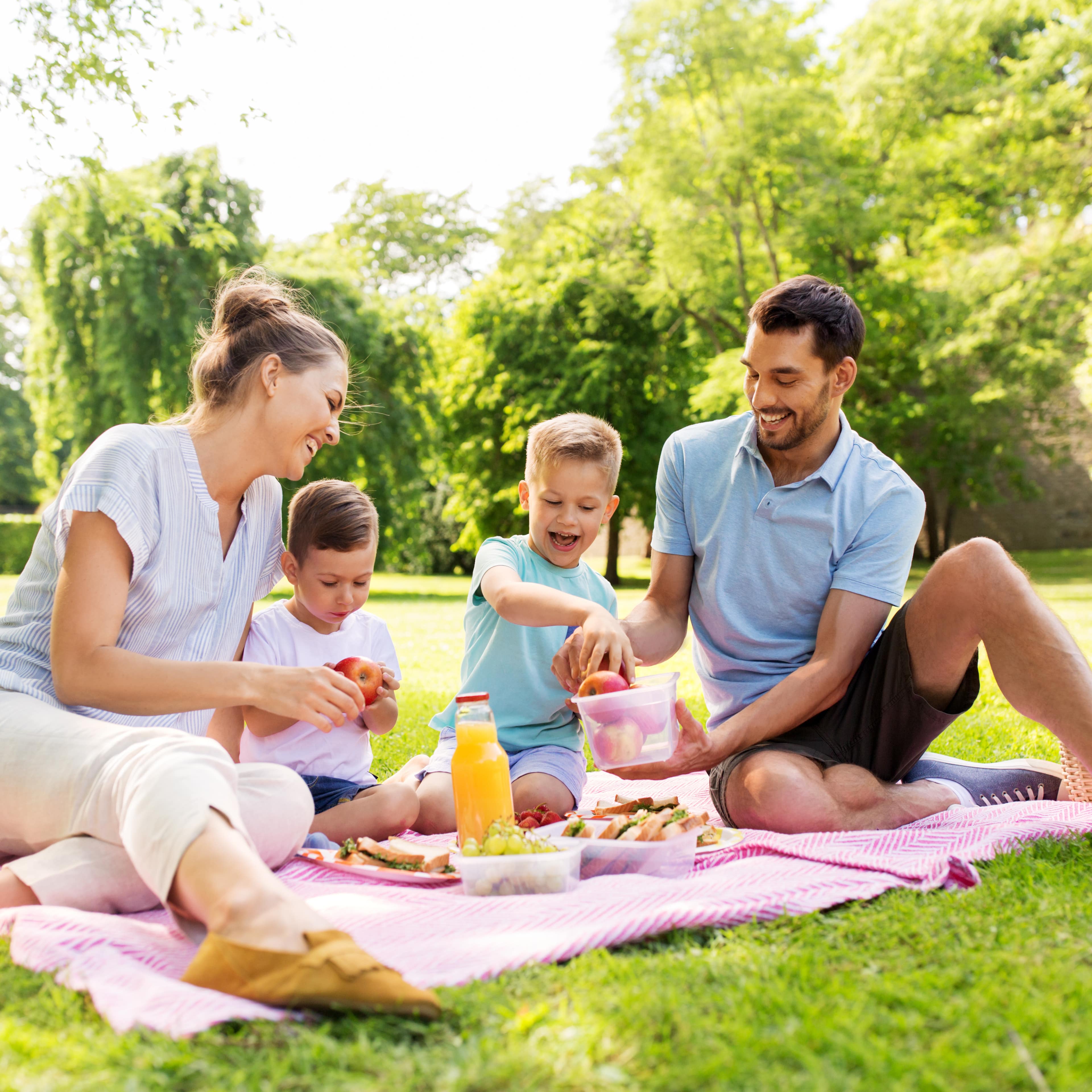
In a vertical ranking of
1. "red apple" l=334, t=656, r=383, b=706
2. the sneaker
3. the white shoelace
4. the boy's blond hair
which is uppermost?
the boy's blond hair

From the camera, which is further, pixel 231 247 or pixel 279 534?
pixel 231 247

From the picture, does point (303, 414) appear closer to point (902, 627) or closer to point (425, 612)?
point (902, 627)

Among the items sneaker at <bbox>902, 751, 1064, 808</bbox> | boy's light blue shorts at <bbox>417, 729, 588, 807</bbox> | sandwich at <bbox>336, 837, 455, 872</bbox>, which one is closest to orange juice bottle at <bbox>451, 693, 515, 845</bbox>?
sandwich at <bbox>336, 837, 455, 872</bbox>

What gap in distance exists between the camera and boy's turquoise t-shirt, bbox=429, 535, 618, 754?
10.6 ft

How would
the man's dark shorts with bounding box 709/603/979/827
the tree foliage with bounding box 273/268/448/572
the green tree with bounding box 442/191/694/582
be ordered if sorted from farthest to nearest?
the green tree with bounding box 442/191/694/582
the tree foliage with bounding box 273/268/448/572
the man's dark shorts with bounding box 709/603/979/827

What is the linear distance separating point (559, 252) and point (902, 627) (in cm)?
2020

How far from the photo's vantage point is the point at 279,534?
9.68 feet

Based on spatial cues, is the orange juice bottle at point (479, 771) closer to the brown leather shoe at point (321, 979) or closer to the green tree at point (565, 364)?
the brown leather shoe at point (321, 979)

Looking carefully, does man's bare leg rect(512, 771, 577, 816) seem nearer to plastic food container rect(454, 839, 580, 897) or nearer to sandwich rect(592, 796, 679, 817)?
A: sandwich rect(592, 796, 679, 817)

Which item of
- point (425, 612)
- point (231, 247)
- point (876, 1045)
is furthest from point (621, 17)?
point (876, 1045)

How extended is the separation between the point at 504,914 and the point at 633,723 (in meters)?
0.59

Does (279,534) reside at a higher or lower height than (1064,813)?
higher

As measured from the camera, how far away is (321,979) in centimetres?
156

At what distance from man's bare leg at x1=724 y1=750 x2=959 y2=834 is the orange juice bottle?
2.59ft
